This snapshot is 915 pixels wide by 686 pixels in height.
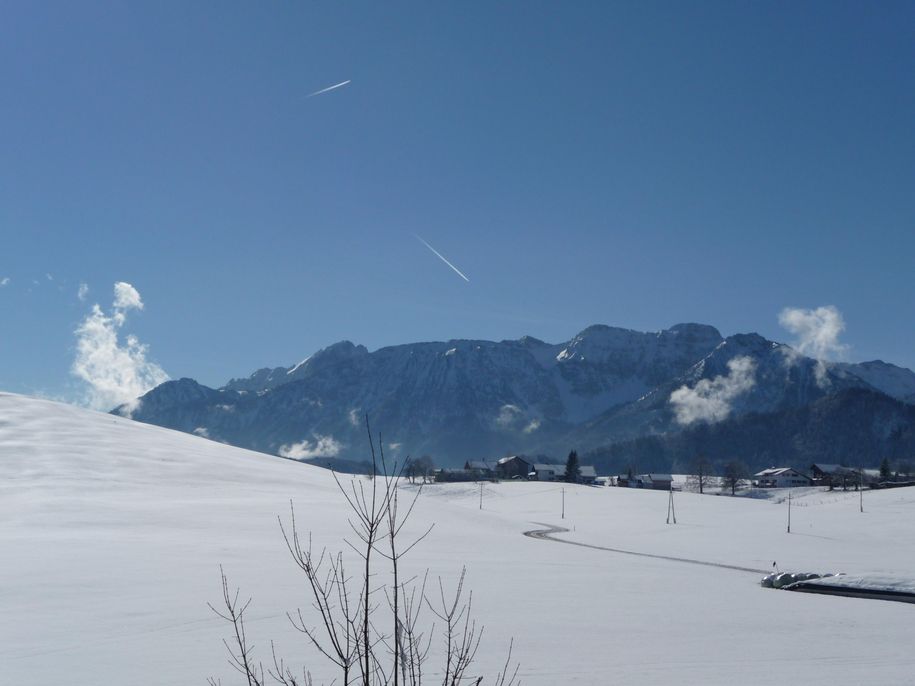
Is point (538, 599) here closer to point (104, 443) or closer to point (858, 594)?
point (858, 594)

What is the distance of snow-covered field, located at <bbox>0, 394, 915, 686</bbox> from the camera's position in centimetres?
1456

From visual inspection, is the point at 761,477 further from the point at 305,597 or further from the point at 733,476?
Result: the point at 305,597

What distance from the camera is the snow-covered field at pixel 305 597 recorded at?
47.8 feet

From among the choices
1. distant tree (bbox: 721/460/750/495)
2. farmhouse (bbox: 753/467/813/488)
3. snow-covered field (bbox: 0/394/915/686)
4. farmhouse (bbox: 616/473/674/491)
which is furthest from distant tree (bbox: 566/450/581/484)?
snow-covered field (bbox: 0/394/915/686)

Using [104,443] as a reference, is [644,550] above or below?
below

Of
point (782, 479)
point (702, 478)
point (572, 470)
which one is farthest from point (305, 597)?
point (782, 479)

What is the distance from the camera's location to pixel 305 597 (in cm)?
1997

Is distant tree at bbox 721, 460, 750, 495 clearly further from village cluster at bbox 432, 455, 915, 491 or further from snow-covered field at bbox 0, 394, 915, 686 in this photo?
snow-covered field at bbox 0, 394, 915, 686

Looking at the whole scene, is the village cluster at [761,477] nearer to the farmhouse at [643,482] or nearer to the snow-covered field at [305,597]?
the farmhouse at [643,482]

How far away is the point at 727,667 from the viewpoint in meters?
15.0

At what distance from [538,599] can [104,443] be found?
180 ft

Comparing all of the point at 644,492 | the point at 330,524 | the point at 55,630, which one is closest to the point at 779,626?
the point at 55,630

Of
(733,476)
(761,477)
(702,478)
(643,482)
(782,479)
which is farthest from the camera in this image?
(643,482)

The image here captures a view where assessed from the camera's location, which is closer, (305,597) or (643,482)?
(305,597)
